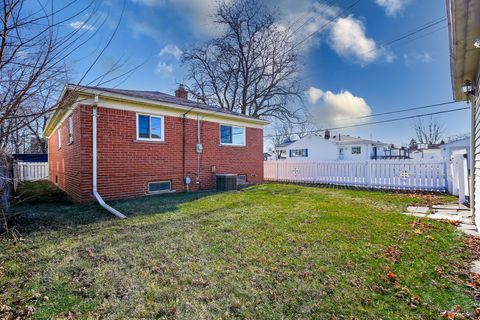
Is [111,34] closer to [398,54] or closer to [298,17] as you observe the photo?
[298,17]

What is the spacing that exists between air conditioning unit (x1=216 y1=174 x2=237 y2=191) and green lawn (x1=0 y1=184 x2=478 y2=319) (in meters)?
4.55

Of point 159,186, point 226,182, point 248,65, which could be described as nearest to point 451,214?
point 226,182

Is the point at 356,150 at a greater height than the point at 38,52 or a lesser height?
greater

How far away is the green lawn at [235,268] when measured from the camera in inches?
84.0

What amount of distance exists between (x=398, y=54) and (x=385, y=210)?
42.3ft

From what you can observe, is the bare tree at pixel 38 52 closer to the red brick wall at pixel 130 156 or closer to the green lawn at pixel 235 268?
the green lawn at pixel 235 268

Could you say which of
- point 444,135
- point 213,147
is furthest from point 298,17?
point 444,135

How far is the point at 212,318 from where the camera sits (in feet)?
6.55

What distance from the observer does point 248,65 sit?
77.4ft

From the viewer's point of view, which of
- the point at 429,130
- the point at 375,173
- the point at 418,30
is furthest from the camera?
the point at 429,130

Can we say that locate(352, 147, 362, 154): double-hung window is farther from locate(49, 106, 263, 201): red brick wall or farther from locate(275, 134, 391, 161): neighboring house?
locate(49, 106, 263, 201): red brick wall

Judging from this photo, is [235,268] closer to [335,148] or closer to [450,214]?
[450,214]

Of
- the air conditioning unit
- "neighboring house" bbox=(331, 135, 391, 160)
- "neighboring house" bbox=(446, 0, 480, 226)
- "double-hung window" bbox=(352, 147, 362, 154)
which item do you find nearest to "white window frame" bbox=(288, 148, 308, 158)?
"neighboring house" bbox=(331, 135, 391, 160)

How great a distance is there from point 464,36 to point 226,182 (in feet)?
25.7
